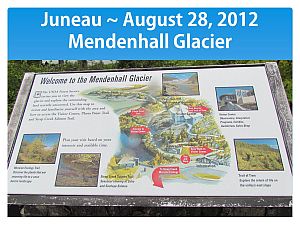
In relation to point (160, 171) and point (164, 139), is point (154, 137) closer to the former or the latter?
point (164, 139)

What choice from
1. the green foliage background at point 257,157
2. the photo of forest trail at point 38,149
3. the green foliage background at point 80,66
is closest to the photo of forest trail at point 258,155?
the green foliage background at point 257,157

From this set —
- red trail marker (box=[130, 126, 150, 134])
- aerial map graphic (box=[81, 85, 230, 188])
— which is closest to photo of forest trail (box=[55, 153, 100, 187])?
aerial map graphic (box=[81, 85, 230, 188])

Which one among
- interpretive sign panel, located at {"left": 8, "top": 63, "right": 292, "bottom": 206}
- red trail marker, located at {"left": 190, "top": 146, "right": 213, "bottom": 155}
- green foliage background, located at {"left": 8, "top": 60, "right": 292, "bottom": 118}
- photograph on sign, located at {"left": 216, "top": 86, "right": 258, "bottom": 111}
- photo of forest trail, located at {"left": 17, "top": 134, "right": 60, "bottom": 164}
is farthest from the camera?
green foliage background, located at {"left": 8, "top": 60, "right": 292, "bottom": 118}

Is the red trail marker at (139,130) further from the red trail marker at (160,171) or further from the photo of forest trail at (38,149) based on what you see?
the photo of forest trail at (38,149)

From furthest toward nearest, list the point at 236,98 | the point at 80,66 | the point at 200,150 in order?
the point at 80,66 → the point at 236,98 → the point at 200,150

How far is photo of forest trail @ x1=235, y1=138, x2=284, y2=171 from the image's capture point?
3.23m

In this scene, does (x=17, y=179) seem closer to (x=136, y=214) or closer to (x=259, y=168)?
(x=136, y=214)

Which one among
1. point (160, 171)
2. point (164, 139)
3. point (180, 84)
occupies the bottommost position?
point (160, 171)

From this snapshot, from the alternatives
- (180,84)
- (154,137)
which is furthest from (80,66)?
(154,137)

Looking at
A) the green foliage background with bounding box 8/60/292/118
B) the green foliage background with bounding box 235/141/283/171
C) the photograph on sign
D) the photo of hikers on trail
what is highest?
the green foliage background with bounding box 8/60/292/118

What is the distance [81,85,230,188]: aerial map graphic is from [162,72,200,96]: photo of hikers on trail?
0.06 m

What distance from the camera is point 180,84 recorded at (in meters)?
3.91

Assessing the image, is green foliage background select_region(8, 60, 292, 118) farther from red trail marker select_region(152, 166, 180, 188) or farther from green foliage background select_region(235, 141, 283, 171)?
red trail marker select_region(152, 166, 180, 188)

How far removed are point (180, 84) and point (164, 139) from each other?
0.67 metres
